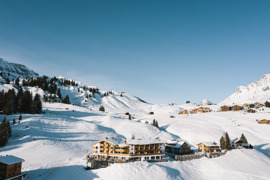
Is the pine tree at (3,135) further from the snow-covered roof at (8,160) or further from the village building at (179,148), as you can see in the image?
the village building at (179,148)

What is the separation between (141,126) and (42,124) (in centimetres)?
4772

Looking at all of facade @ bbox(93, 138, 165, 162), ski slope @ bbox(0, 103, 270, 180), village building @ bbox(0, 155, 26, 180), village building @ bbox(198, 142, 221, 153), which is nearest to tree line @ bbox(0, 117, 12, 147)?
ski slope @ bbox(0, 103, 270, 180)

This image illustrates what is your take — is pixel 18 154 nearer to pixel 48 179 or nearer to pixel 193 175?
pixel 48 179

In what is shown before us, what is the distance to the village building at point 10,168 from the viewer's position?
103 feet

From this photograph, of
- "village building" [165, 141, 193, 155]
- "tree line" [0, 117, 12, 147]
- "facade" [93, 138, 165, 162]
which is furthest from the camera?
"village building" [165, 141, 193, 155]

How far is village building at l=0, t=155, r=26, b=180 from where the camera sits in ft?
103

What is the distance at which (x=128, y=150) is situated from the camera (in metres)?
52.0

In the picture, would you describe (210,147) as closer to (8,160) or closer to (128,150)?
(128,150)

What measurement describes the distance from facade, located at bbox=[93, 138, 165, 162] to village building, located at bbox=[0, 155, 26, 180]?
73.1 ft

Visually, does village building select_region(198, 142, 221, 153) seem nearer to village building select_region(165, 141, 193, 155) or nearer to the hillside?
village building select_region(165, 141, 193, 155)

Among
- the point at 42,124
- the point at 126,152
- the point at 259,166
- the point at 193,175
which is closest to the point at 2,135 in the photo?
the point at 42,124

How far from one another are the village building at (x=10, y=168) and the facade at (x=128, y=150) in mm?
22290

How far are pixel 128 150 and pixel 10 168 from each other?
29.7m

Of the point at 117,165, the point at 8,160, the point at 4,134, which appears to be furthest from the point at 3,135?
the point at 117,165
